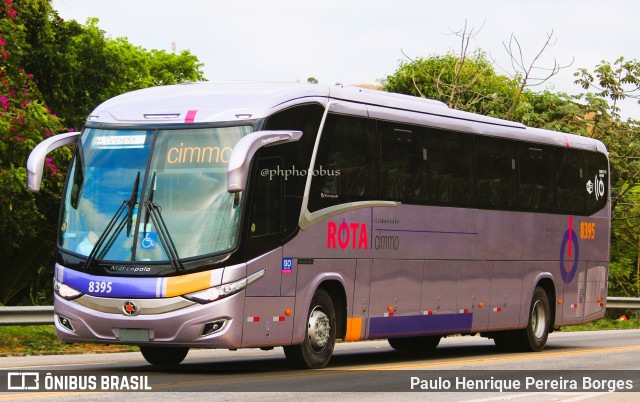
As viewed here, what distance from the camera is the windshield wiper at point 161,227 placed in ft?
46.5

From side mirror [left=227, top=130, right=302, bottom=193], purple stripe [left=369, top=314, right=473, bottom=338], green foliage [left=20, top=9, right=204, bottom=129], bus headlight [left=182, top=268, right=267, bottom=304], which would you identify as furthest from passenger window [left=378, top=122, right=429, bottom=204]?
green foliage [left=20, top=9, right=204, bottom=129]

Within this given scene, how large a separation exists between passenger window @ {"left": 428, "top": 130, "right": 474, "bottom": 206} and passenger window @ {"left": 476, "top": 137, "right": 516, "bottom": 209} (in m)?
0.33

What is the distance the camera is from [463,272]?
19.8 m

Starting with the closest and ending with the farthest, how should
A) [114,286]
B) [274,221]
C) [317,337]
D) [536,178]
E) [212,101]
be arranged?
[114,286] < [274,221] < [212,101] < [317,337] < [536,178]

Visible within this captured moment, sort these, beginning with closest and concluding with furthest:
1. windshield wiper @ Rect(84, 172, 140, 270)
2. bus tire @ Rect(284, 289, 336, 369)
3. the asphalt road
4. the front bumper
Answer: the asphalt road < the front bumper < windshield wiper @ Rect(84, 172, 140, 270) < bus tire @ Rect(284, 289, 336, 369)

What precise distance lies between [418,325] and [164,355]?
4079 mm

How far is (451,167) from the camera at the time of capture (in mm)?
19297

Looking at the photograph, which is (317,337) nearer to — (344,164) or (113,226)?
(344,164)

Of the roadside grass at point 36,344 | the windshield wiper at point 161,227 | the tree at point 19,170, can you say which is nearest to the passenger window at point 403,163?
the windshield wiper at point 161,227

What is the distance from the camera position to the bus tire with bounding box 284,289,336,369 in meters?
15.8

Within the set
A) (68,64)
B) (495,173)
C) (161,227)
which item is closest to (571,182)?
(495,173)

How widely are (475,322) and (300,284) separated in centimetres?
544

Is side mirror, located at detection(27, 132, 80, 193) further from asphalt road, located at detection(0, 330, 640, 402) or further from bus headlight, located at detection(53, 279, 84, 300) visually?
asphalt road, located at detection(0, 330, 640, 402)

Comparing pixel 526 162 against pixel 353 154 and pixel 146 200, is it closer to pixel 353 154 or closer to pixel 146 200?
pixel 353 154
